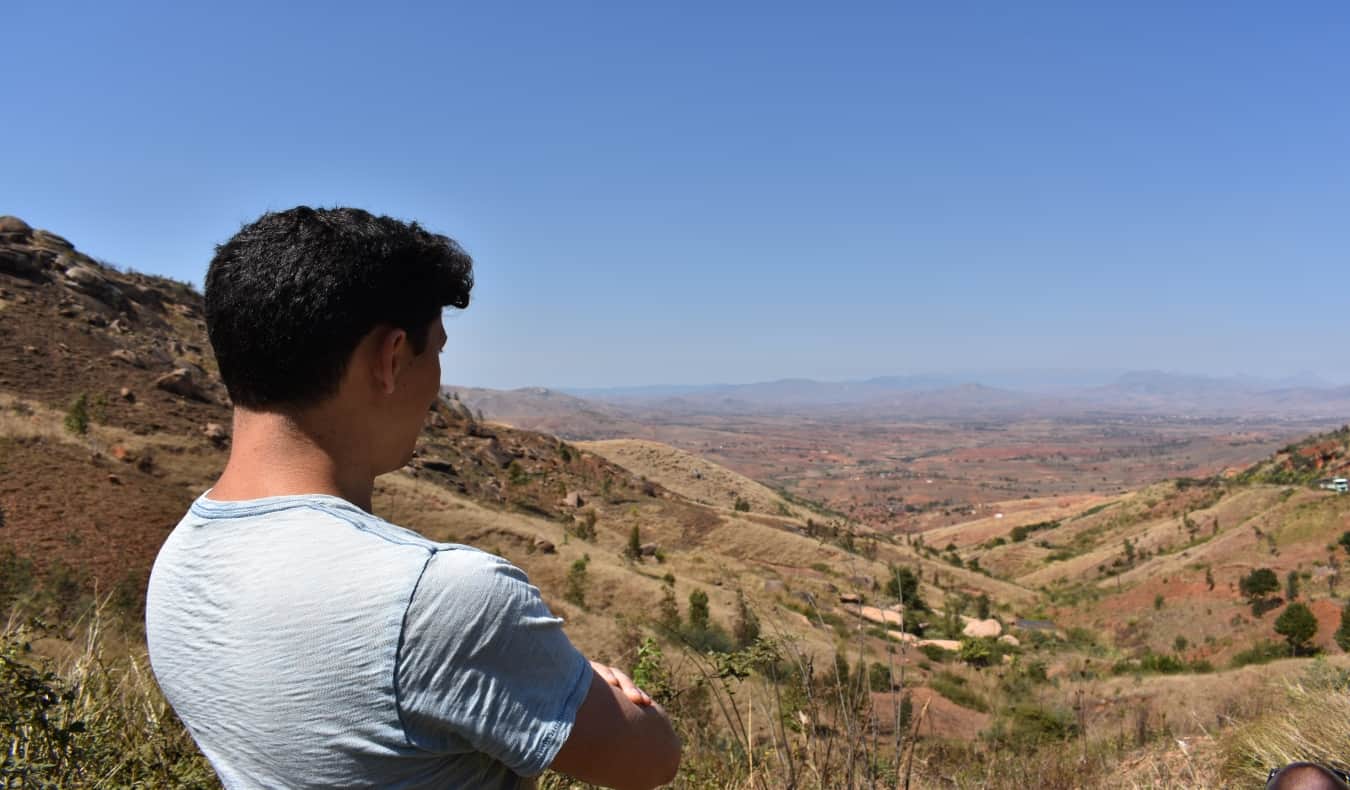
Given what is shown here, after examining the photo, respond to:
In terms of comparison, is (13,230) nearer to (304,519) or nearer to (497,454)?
(497,454)

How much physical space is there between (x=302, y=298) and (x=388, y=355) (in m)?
0.15

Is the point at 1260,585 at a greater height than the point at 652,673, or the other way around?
the point at 652,673

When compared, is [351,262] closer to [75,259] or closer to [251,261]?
[251,261]

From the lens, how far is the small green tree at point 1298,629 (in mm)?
18859

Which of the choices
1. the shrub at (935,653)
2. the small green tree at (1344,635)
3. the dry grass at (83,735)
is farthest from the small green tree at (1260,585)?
the dry grass at (83,735)

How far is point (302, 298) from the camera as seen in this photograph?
3.92ft

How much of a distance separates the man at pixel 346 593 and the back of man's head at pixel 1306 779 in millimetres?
2176

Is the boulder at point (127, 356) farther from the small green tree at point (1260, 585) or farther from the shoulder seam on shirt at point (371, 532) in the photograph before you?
the small green tree at point (1260, 585)

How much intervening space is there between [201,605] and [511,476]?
2745cm

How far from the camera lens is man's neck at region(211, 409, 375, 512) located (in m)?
1.19

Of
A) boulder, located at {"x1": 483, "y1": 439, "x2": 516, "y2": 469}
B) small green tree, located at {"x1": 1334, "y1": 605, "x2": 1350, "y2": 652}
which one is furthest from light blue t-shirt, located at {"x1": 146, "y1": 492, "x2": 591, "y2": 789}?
boulder, located at {"x1": 483, "y1": 439, "x2": 516, "y2": 469}

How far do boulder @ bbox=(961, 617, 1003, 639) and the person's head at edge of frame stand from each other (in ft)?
79.3

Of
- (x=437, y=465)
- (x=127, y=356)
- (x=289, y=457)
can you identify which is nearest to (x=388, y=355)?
(x=289, y=457)

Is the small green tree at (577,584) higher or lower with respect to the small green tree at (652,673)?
lower
